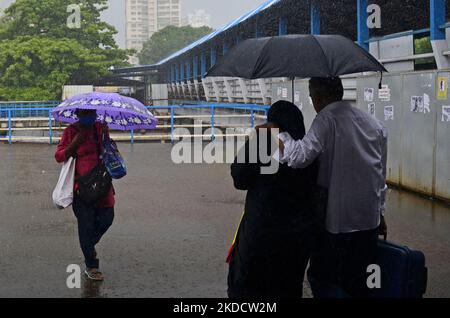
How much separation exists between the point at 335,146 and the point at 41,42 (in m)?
32.8

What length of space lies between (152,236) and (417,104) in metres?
4.40

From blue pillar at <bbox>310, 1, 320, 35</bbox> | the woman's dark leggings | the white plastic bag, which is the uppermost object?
blue pillar at <bbox>310, 1, 320, 35</bbox>

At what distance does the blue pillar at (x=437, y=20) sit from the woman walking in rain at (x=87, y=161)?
22.1 ft

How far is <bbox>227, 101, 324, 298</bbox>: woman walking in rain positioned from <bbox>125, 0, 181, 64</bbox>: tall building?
13818 centimetres

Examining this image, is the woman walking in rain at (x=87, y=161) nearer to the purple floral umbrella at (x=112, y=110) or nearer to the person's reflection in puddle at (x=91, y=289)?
the person's reflection in puddle at (x=91, y=289)

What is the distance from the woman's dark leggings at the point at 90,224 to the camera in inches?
212

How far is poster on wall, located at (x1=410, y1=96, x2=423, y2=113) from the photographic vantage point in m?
9.36

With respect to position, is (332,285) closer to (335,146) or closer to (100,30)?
(335,146)

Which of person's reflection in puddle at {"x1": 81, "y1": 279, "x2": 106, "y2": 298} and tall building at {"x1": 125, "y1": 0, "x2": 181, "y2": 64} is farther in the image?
tall building at {"x1": 125, "y1": 0, "x2": 181, "y2": 64}

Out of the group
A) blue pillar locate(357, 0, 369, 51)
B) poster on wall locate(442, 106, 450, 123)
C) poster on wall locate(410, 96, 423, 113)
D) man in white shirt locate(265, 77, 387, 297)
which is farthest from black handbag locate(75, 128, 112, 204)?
blue pillar locate(357, 0, 369, 51)

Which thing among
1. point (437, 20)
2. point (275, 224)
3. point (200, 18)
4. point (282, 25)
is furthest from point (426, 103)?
point (200, 18)

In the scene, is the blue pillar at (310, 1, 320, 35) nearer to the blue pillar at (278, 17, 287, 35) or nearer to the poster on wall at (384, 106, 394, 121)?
the blue pillar at (278, 17, 287, 35)

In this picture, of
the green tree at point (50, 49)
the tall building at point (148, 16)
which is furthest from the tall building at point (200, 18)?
the green tree at point (50, 49)
